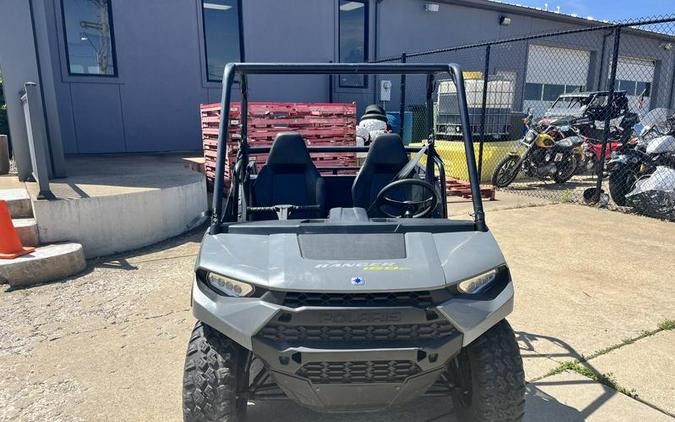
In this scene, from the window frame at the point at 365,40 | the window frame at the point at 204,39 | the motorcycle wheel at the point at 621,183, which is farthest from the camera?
the window frame at the point at 365,40

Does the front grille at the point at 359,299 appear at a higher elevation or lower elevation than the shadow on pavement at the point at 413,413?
higher

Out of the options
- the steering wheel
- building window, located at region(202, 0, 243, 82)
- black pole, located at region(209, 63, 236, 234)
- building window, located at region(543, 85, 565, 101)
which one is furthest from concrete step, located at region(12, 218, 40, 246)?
building window, located at region(543, 85, 565, 101)

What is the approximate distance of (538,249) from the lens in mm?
5324

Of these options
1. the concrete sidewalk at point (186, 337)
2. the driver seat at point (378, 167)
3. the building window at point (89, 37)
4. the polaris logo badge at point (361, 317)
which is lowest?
the concrete sidewalk at point (186, 337)

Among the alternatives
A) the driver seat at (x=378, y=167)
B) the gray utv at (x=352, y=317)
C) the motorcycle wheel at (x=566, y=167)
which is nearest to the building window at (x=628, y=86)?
the motorcycle wheel at (x=566, y=167)

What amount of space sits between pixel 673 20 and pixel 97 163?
8.96 m

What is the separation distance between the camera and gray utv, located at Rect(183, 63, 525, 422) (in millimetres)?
1780

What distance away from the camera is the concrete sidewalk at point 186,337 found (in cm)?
252

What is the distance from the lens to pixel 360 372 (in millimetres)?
1813

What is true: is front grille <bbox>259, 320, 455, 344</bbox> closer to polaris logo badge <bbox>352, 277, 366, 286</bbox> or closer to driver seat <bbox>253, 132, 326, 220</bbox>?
polaris logo badge <bbox>352, 277, 366, 286</bbox>

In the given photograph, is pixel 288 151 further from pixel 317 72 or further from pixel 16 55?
pixel 16 55

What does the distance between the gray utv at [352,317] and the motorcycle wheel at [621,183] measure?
617cm

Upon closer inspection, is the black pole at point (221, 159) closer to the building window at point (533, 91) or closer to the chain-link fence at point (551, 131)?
the chain-link fence at point (551, 131)

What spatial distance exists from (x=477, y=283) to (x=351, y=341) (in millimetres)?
564
